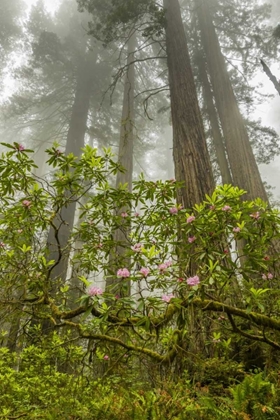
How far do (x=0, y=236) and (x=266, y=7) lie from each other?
38.4 feet

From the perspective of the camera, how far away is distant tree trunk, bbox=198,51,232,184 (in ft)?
25.6

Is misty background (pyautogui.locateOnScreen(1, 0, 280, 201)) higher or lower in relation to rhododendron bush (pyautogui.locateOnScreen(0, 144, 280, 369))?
higher

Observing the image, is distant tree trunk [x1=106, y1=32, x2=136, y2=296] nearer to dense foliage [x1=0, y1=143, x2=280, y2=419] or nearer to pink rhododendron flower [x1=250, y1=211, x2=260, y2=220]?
dense foliage [x1=0, y1=143, x2=280, y2=419]

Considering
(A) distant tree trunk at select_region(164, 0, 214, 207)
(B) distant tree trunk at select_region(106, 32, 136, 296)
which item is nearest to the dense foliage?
(B) distant tree trunk at select_region(106, 32, 136, 296)

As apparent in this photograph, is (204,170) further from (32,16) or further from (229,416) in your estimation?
(32,16)

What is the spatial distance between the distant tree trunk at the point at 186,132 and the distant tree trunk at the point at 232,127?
84.1 inches

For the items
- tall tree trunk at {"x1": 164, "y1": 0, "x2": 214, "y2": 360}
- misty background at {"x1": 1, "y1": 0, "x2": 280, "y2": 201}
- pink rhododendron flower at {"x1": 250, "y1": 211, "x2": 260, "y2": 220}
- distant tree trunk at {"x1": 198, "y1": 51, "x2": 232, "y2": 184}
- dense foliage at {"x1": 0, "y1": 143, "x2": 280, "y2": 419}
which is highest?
misty background at {"x1": 1, "y1": 0, "x2": 280, "y2": 201}

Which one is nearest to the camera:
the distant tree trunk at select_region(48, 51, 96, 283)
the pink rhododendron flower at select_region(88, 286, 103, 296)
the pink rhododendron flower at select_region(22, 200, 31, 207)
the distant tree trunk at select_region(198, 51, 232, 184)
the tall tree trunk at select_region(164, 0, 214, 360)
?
the pink rhododendron flower at select_region(88, 286, 103, 296)

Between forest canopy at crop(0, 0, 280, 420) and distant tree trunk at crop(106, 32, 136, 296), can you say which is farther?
distant tree trunk at crop(106, 32, 136, 296)

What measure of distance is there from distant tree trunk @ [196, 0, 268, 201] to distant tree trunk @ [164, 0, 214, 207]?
7.00 ft

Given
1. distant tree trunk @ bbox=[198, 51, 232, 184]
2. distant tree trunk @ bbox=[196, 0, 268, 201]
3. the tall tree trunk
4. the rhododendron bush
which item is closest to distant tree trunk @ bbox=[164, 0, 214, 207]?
the tall tree trunk

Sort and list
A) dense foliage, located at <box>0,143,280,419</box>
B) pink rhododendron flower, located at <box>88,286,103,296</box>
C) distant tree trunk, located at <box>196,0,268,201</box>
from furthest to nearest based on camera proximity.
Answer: distant tree trunk, located at <box>196,0,268,201</box> < dense foliage, located at <box>0,143,280,419</box> < pink rhododendron flower, located at <box>88,286,103,296</box>

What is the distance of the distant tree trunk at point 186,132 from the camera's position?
376 centimetres

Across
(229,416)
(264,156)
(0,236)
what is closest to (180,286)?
(229,416)
